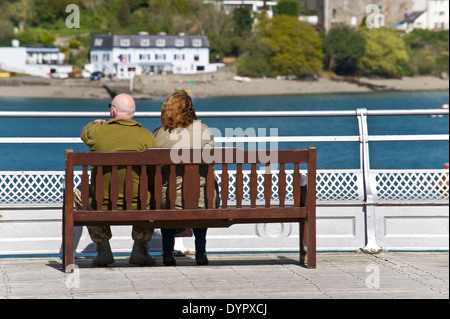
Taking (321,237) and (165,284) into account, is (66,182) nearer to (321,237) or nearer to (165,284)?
(165,284)

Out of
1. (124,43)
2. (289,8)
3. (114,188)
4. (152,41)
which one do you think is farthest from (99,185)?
(289,8)

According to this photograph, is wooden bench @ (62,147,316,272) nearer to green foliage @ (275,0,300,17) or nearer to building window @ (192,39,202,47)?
building window @ (192,39,202,47)

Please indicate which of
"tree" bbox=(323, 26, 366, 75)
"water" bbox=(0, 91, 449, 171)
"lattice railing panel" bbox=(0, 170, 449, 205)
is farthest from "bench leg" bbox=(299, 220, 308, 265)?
"tree" bbox=(323, 26, 366, 75)

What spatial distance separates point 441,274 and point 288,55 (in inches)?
5098

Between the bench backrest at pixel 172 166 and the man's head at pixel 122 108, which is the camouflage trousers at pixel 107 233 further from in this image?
the man's head at pixel 122 108

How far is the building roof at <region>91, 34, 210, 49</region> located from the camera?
138 meters

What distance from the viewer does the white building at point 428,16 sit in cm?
16188

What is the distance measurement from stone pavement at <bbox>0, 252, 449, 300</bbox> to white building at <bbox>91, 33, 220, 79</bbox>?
130 metres

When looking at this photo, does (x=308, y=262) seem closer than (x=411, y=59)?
Yes

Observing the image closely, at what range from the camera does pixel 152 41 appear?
14000 centimetres

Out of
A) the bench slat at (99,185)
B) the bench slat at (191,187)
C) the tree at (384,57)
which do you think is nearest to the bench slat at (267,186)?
the bench slat at (191,187)

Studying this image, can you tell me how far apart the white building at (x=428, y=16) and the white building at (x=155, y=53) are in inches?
1691

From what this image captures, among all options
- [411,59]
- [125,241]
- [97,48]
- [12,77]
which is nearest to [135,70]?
[97,48]

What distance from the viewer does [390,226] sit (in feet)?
24.2
